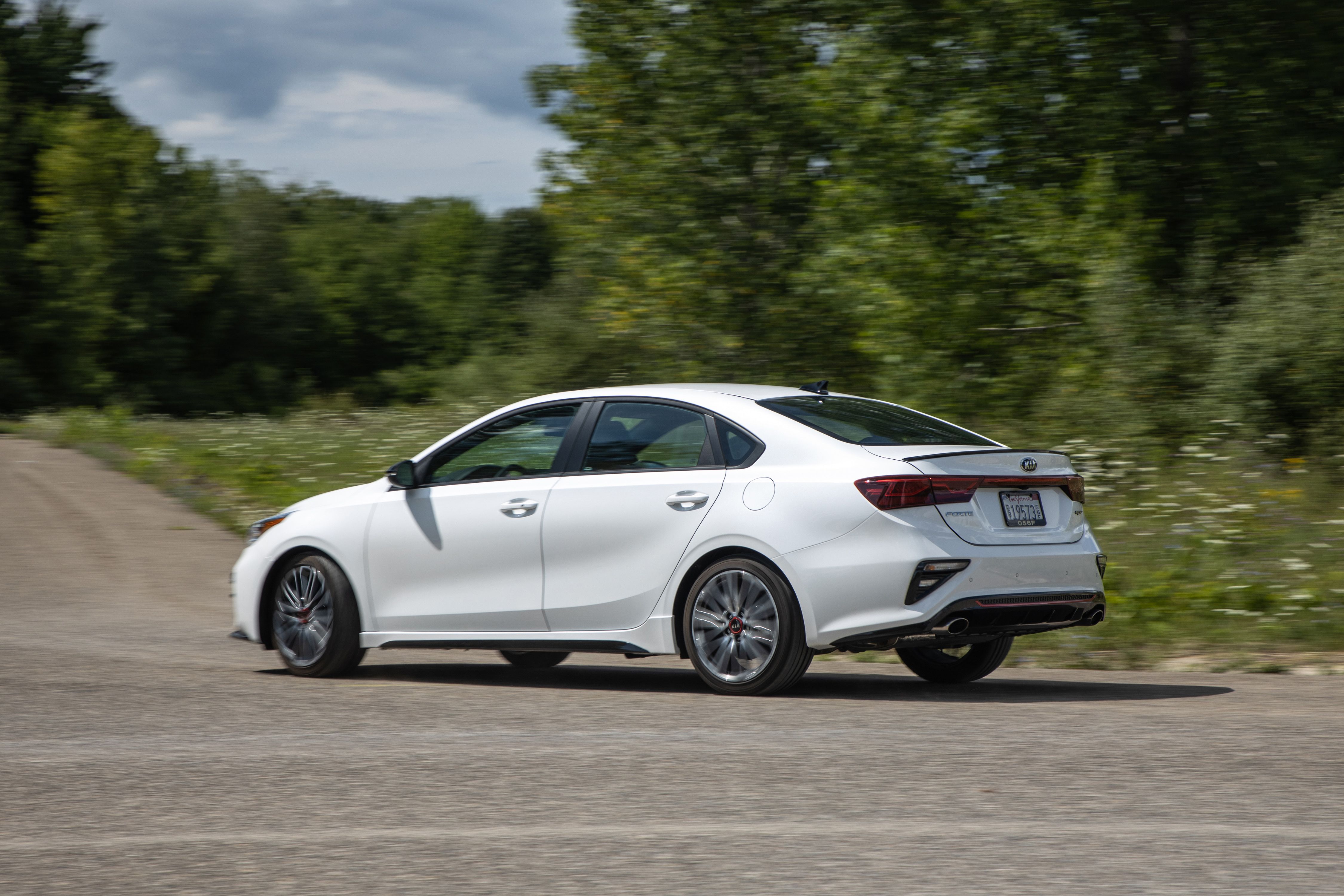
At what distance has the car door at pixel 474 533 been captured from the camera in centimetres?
813

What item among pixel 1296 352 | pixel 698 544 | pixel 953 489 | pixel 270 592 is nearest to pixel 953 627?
pixel 953 489

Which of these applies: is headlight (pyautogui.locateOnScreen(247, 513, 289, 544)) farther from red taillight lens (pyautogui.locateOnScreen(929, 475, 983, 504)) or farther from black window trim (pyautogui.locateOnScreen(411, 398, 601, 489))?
red taillight lens (pyautogui.locateOnScreen(929, 475, 983, 504))

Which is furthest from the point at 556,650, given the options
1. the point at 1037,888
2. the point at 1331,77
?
the point at 1331,77

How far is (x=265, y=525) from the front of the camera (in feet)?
30.3

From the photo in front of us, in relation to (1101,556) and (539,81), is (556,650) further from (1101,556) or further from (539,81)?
(539,81)

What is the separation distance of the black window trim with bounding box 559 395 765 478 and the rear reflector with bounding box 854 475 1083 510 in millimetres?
685

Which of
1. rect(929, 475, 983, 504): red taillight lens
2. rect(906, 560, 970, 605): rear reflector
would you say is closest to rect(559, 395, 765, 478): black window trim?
rect(929, 475, 983, 504): red taillight lens

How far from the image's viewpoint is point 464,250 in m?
80.4

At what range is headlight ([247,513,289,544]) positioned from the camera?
9117mm

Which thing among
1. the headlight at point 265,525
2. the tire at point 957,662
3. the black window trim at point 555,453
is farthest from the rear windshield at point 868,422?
the headlight at point 265,525

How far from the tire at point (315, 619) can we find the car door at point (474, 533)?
0.68 feet

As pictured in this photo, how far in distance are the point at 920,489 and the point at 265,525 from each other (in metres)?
4.16

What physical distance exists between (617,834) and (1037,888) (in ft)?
4.22

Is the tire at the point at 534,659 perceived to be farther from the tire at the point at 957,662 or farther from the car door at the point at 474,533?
the tire at the point at 957,662
